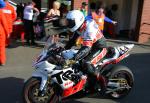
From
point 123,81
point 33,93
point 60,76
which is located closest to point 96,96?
point 123,81

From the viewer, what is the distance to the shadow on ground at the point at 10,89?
721cm

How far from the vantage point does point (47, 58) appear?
6414 mm

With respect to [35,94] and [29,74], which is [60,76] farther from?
[29,74]

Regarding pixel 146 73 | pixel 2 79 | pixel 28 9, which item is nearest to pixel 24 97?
pixel 2 79

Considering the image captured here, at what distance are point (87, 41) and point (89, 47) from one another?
4.4 inches

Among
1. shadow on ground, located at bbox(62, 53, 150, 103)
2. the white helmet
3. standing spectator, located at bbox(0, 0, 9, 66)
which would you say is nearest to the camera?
the white helmet

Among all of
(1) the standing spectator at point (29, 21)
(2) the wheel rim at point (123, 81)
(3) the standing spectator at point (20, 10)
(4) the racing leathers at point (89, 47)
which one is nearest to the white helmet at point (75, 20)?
(4) the racing leathers at point (89, 47)

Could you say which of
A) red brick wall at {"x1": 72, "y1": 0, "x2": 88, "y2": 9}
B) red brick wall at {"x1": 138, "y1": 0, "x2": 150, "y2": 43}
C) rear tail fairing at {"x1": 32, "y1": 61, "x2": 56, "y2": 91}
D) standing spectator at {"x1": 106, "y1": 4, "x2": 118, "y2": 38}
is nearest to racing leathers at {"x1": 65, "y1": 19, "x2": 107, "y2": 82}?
rear tail fairing at {"x1": 32, "y1": 61, "x2": 56, "y2": 91}

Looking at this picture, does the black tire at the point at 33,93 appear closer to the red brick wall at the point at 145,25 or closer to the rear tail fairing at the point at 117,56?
the rear tail fairing at the point at 117,56

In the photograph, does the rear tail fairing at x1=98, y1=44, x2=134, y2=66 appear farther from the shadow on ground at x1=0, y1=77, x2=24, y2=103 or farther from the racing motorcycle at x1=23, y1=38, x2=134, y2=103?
the shadow on ground at x1=0, y1=77, x2=24, y2=103

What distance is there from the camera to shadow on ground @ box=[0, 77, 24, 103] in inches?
284

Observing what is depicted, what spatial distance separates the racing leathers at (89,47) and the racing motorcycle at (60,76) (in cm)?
12

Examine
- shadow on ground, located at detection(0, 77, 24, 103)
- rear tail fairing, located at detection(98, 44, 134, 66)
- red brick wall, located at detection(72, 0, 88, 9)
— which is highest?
red brick wall, located at detection(72, 0, 88, 9)

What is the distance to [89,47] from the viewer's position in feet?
21.4
